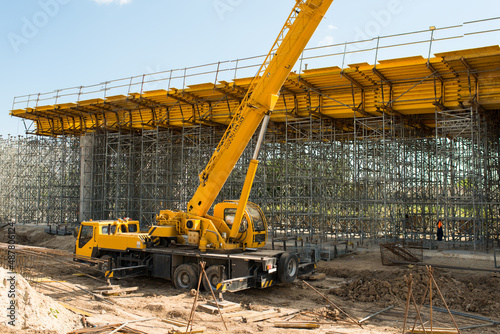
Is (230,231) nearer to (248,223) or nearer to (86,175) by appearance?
(248,223)

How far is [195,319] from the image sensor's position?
870cm

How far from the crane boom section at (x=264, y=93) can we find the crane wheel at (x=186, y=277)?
1.77 metres

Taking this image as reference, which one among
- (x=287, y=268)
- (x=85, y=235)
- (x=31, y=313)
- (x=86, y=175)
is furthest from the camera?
(x=86, y=175)

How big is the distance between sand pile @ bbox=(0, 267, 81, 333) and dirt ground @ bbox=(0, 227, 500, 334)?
55 mm

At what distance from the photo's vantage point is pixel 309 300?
10898 millimetres

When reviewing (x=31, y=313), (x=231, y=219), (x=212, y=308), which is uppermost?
(x=231, y=219)

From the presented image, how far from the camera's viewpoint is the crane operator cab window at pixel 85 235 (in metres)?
14.6

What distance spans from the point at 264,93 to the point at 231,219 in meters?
3.90

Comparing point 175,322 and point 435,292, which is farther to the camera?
point 435,292

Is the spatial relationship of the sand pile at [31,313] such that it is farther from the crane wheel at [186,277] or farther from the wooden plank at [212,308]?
the crane wheel at [186,277]

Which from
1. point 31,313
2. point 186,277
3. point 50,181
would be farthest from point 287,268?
point 50,181

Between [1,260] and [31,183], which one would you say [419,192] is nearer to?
[1,260]

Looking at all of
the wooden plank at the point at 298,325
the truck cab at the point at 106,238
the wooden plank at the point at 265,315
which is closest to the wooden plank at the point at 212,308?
the wooden plank at the point at 265,315

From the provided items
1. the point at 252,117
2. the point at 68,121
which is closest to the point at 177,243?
the point at 252,117
